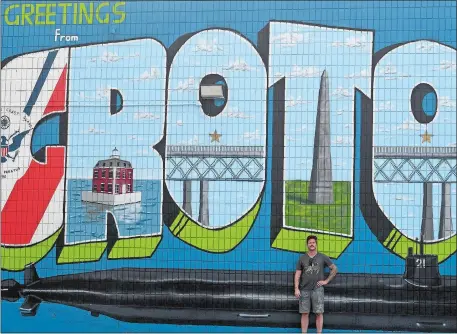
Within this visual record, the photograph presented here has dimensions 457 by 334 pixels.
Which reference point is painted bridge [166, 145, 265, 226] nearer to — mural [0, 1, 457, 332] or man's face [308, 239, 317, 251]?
mural [0, 1, 457, 332]

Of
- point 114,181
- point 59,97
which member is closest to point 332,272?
point 114,181

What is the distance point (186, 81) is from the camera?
8.08 metres

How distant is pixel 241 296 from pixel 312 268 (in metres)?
1.06

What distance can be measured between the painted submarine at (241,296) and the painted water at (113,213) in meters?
0.53

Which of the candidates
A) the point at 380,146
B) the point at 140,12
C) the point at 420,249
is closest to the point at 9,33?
the point at 140,12

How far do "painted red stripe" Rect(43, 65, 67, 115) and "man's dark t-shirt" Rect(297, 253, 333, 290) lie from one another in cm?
379

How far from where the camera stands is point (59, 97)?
8242 millimetres

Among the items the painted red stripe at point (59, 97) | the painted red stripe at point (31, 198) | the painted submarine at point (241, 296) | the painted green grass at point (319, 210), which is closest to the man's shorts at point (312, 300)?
the painted submarine at point (241, 296)

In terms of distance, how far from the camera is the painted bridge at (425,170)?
7734mm

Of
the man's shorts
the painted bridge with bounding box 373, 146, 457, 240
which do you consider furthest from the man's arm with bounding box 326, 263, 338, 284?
the painted bridge with bounding box 373, 146, 457, 240

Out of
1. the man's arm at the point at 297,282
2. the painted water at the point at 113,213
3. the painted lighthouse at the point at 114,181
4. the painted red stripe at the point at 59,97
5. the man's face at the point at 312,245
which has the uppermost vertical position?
the painted red stripe at the point at 59,97

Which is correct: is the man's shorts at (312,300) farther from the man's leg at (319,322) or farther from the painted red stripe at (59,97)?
the painted red stripe at (59,97)

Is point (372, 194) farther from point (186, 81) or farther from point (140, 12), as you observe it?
point (140, 12)

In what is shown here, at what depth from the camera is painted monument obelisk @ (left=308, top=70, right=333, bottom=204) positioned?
25.9 ft
